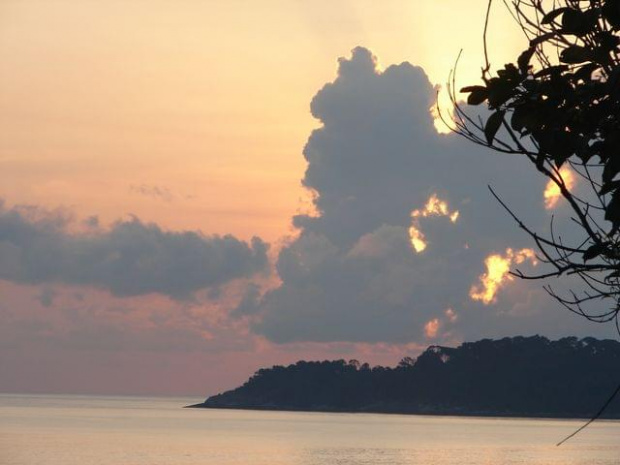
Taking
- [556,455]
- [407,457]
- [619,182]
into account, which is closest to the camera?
[619,182]

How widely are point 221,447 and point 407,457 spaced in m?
27.5

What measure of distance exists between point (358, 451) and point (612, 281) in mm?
159787

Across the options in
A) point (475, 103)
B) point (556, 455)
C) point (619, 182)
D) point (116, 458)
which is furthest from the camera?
point (556, 455)

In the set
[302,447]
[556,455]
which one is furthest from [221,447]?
[556,455]

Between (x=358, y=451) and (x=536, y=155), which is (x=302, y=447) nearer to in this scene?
(x=358, y=451)

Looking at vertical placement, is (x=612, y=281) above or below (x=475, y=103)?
below

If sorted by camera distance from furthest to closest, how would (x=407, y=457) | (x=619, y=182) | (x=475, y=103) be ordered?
(x=407, y=457) < (x=475, y=103) < (x=619, y=182)

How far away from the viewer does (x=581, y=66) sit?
8.04 meters

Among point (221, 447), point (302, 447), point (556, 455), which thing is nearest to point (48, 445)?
point (221, 447)

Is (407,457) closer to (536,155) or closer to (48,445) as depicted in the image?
(48,445)

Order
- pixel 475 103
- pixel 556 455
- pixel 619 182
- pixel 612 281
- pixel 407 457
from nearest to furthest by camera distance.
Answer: pixel 619 182, pixel 475 103, pixel 612 281, pixel 407 457, pixel 556 455

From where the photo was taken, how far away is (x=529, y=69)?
8.19 metres

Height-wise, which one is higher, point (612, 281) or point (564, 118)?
point (564, 118)

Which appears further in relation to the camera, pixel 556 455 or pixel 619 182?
pixel 556 455
